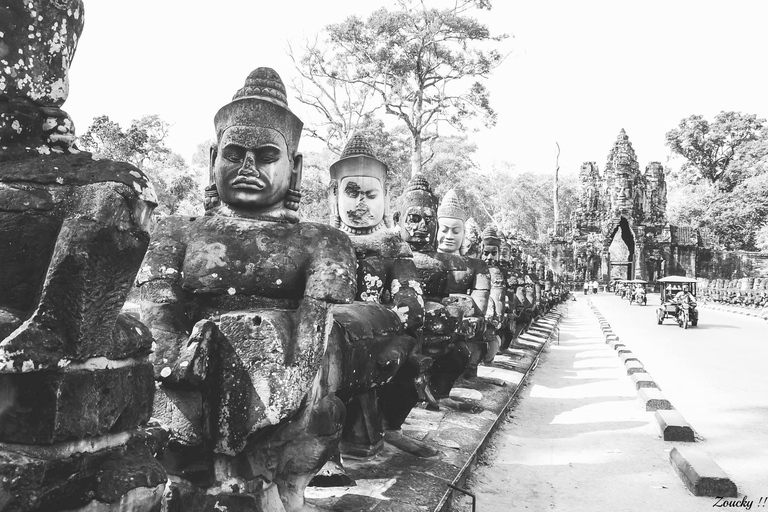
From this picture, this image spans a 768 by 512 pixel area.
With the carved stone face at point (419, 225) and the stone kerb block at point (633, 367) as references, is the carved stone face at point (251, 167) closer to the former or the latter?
the carved stone face at point (419, 225)

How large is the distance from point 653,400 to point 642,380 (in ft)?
4.64

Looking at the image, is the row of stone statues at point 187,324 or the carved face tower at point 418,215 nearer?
the row of stone statues at point 187,324

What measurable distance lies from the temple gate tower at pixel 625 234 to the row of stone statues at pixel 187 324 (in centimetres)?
4736

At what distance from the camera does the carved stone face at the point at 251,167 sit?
9.87 feet

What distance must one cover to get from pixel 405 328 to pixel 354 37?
21.7 metres

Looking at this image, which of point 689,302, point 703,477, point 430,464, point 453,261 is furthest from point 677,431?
point 689,302

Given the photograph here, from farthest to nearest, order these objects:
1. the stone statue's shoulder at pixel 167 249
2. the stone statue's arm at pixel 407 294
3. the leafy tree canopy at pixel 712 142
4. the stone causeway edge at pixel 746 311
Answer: the leafy tree canopy at pixel 712 142 < the stone causeway edge at pixel 746 311 < the stone statue's arm at pixel 407 294 < the stone statue's shoulder at pixel 167 249

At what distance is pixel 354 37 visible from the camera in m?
23.9

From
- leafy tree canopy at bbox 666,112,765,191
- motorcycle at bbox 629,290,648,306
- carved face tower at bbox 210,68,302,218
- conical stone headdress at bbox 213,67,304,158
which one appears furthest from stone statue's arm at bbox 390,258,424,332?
leafy tree canopy at bbox 666,112,765,191

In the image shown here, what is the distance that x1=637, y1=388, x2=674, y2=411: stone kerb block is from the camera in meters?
7.16

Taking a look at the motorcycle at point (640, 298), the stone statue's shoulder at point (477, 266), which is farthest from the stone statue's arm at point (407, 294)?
the motorcycle at point (640, 298)

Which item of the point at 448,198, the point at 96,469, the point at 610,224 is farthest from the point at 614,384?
the point at 610,224

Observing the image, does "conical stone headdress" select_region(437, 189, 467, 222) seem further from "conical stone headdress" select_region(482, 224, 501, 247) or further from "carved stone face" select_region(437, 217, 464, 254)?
"conical stone headdress" select_region(482, 224, 501, 247)

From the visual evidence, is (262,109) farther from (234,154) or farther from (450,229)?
(450,229)
